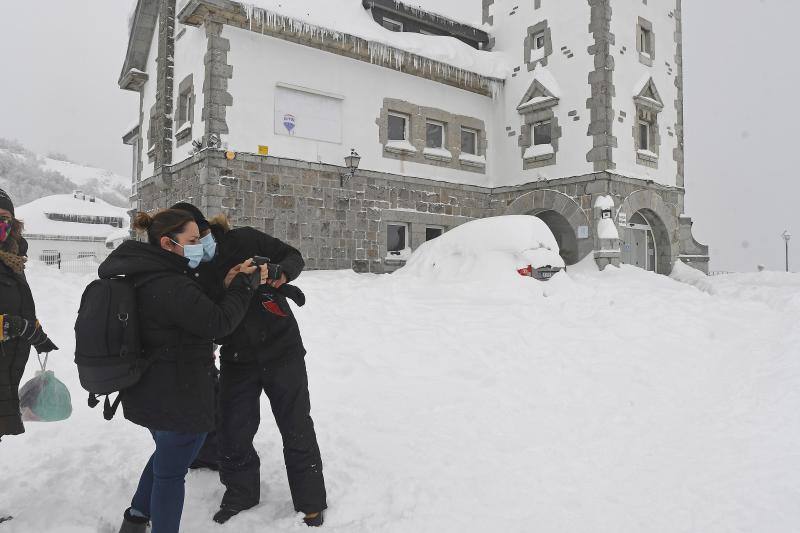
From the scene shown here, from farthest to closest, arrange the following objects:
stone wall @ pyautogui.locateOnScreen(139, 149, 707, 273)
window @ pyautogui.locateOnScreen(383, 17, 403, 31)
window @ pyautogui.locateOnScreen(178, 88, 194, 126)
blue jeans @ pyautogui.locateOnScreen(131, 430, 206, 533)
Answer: window @ pyautogui.locateOnScreen(383, 17, 403, 31) < window @ pyautogui.locateOnScreen(178, 88, 194, 126) < stone wall @ pyautogui.locateOnScreen(139, 149, 707, 273) < blue jeans @ pyautogui.locateOnScreen(131, 430, 206, 533)

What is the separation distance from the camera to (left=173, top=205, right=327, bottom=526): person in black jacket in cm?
271

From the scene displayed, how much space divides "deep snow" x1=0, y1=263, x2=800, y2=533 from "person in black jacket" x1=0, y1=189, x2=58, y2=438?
58 cm

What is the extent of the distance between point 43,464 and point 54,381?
91cm

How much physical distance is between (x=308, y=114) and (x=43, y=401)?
9.78m

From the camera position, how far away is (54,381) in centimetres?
272

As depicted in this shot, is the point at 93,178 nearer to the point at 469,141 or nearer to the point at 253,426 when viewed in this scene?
the point at 469,141

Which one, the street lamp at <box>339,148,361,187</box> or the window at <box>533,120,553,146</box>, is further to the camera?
the window at <box>533,120,553,146</box>

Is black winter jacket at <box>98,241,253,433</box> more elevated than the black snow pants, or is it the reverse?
black winter jacket at <box>98,241,253,433</box>

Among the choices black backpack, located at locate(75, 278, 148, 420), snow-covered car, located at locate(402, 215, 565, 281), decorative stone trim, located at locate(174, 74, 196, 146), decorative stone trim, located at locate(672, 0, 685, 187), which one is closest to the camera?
black backpack, located at locate(75, 278, 148, 420)

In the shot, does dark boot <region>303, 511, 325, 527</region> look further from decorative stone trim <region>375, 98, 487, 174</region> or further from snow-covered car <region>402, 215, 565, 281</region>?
decorative stone trim <region>375, 98, 487, 174</region>

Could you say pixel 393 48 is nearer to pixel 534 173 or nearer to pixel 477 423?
pixel 534 173

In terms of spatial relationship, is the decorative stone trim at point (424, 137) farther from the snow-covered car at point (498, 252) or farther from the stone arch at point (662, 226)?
the stone arch at point (662, 226)

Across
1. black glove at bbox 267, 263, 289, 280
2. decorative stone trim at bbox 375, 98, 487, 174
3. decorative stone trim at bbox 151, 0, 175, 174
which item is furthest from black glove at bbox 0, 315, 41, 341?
decorative stone trim at bbox 151, 0, 175, 174

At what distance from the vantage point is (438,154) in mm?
13547
